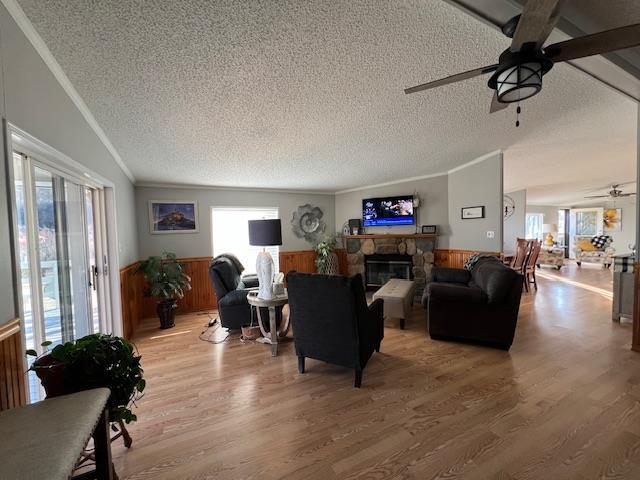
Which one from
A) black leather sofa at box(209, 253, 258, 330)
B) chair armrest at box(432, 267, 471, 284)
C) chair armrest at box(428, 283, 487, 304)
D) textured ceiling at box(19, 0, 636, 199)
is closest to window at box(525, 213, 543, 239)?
textured ceiling at box(19, 0, 636, 199)

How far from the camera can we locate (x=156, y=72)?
1.62m

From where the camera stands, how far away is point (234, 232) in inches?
208

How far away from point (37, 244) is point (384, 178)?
470cm

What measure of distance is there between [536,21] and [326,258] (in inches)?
193

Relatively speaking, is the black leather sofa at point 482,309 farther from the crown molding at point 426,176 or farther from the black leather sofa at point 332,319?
the crown molding at point 426,176

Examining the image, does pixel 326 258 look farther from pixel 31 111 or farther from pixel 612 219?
pixel 612 219

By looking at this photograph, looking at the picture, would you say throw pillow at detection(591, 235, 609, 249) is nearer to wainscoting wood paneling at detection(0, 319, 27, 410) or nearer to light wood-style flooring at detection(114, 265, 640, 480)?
light wood-style flooring at detection(114, 265, 640, 480)

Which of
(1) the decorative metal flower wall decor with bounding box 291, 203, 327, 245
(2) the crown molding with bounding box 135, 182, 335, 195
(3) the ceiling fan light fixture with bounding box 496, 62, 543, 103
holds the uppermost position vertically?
(2) the crown molding with bounding box 135, 182, 335, 195

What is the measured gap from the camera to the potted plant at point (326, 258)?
18.9 feet

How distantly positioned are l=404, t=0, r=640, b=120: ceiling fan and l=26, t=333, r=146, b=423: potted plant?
213cm

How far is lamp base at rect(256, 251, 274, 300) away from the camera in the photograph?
2.82 metres

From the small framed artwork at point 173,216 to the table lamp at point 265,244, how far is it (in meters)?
2.47

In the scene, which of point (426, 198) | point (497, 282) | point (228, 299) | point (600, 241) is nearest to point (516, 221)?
point (600, 241)

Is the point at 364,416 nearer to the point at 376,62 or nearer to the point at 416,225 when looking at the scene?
the point at 376,62
